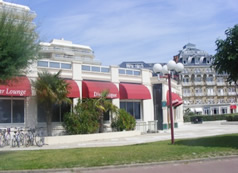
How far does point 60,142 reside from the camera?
21984 millimetres

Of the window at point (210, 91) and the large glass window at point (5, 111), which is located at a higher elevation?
the window at point (210, 91)

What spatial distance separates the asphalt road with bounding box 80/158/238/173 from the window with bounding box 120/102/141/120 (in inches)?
733

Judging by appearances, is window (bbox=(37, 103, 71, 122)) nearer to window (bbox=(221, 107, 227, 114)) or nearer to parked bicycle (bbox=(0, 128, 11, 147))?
parked bicycle (bbox=(0, 128, 11, 147))

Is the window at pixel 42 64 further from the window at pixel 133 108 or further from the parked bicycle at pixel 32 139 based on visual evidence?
the window at pixel 133 108

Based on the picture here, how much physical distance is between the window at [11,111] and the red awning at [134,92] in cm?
948

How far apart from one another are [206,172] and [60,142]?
13.8m

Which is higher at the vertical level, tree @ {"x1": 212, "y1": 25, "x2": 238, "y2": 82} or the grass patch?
tree @ {"x1": 212, "y1": 25, "x2": 238, "y2": 82}

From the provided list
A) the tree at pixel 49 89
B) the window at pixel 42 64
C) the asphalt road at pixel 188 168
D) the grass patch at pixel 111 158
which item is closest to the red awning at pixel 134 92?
the tree at pixel 49 89

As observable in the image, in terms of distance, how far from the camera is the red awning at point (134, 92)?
28.7 meters

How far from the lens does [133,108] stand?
31.0 metres

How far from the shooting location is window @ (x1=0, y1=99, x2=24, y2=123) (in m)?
22.5

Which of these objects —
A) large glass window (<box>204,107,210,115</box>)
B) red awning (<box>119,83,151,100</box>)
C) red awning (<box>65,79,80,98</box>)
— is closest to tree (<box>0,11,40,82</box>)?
red awning (<box>65,79,80,98</box>)

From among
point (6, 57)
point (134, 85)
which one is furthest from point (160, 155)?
point (134, 85)

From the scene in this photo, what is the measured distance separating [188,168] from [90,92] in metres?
15.6
